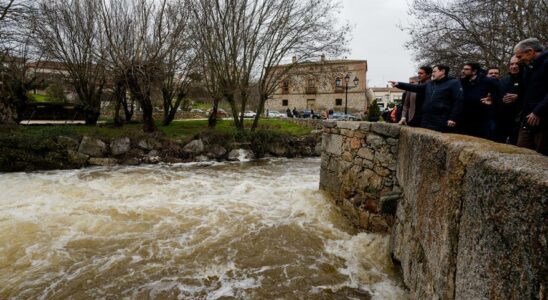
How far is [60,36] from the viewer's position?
14500 millimetres

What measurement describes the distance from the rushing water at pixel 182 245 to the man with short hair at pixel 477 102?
2.26 meters

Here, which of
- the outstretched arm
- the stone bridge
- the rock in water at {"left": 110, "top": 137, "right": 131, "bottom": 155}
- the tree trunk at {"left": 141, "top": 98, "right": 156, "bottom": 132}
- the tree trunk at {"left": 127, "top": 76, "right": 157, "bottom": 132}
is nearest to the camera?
the stone bridge

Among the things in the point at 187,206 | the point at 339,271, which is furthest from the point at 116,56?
the point at 339,271

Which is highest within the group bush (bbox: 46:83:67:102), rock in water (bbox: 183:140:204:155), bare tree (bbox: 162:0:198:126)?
bare tree (bbox: 162:0:198:126)

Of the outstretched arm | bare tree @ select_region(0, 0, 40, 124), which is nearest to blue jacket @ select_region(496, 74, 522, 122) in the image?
the outstretched arm

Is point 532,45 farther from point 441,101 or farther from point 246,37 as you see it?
point 246,37

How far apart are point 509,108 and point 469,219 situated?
3779 millimetres

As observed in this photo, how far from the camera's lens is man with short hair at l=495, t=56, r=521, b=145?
414 cm

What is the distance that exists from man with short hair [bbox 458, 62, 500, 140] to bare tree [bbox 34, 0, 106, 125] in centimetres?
1309

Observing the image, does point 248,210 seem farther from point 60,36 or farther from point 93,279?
point 60,36

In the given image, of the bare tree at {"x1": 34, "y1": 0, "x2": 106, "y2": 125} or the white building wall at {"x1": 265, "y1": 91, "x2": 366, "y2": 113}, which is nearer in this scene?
the bare tree at {"x1": 34, "y1": 0, "x2": 106, "y2": 125}

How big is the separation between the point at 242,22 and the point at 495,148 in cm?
1483

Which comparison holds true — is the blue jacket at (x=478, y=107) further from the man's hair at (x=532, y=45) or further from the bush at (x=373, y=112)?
the bush at (x=373, y=112)

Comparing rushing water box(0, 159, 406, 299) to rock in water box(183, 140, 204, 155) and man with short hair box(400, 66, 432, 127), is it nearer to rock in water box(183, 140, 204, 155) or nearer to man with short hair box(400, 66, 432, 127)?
man with short hair box(400, 66, 432, 127)
